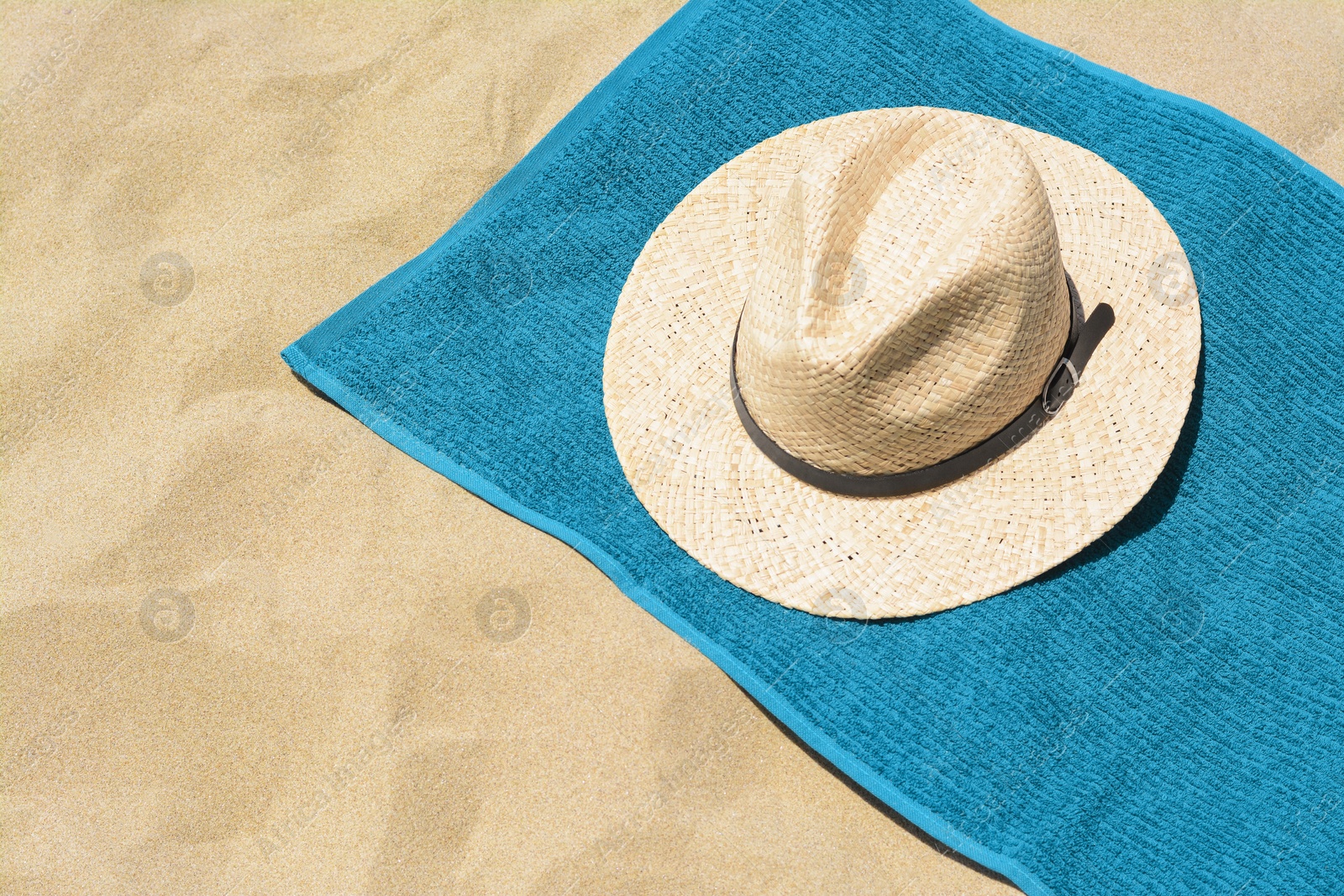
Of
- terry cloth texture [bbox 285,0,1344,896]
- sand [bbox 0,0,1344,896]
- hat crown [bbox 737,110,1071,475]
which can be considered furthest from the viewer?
sand [bbox 0,0,1344,896]

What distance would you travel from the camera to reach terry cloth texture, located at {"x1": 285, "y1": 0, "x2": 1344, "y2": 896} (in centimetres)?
223

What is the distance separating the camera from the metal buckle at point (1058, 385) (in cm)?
194

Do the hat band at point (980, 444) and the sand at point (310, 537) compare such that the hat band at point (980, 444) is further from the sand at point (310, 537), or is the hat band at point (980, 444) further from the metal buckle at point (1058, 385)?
the sand at point (310, 537)

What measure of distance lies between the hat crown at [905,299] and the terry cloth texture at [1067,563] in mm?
619

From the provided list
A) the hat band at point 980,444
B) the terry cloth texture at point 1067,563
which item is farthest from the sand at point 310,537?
the hat band at point 980,444

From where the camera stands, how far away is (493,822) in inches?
93.7

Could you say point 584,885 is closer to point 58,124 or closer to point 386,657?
point 386,657

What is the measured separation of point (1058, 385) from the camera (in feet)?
6.39

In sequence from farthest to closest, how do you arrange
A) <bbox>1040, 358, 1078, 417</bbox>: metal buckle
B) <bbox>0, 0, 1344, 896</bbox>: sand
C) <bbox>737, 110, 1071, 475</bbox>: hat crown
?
<bbox>0, 0, 1344, 896</bbox>: sand, <bbox>1040, 358, 1078, 417</bbox>: metal buckle, <bbox>737, 110, 1071, 475</bbox>: hat crown

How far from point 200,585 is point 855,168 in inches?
71.1

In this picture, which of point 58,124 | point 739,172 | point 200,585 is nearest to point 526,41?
point 739,172

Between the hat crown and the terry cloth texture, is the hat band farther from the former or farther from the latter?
the terry cloth texture

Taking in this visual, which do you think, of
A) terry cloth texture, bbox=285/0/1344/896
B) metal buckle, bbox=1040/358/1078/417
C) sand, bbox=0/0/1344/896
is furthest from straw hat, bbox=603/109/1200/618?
sand, bbox=0/0/1344/896

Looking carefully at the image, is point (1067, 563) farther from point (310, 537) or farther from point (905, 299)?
point (310, 537)
